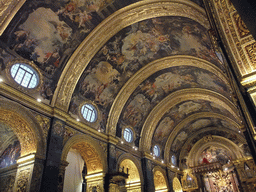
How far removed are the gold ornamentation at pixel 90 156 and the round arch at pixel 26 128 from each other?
3.51 m

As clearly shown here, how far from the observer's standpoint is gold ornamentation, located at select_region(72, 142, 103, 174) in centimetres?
1316

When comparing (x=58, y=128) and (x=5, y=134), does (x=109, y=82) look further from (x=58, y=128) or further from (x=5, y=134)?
(x=5, y=134)

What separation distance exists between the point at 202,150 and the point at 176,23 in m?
19.2

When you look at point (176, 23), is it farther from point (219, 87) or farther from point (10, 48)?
point (10, 48)

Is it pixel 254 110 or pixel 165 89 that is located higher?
pixel 165 89

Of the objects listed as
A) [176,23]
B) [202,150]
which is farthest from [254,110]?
[202,150]

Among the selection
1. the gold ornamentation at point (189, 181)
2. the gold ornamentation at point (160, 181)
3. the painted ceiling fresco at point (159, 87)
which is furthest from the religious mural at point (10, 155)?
the gold ornamentation at point (189, 181)

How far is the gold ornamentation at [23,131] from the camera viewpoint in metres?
9.52

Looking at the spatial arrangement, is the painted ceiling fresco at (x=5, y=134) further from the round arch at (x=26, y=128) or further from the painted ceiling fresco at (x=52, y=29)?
the painted ceiling fresco at (x=52, y=29)

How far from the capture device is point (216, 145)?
82.3 ft

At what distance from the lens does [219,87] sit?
15.4 metres

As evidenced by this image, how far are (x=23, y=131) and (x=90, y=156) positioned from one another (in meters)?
5.00

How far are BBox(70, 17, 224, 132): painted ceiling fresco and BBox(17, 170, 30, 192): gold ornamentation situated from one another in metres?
4.43

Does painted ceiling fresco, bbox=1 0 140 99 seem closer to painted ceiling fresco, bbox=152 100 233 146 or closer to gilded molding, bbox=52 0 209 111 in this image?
gilded molding, bbox=52 0 209 111
